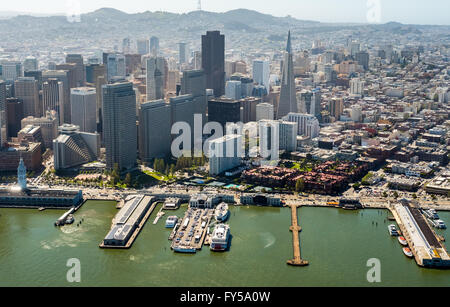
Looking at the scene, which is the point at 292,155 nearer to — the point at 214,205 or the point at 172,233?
the point at 214,205

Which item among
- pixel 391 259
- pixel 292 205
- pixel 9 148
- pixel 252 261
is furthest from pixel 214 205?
pixel 9 148

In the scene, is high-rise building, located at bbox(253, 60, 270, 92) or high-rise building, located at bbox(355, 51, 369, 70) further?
high-rise building, located at bbox(355, 51, 369, 70)

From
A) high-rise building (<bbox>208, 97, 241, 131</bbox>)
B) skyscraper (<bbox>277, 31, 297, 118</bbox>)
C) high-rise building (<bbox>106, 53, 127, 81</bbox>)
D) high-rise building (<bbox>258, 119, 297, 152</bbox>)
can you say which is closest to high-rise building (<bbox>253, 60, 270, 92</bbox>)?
high-rise building (<bbox>106, 53, 127, 81</bbox>)

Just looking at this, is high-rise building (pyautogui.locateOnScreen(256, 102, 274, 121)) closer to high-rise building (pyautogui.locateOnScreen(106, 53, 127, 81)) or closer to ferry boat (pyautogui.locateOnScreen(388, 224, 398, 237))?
high-rise building (pyautogui.locateOnScreen(106, 53, 127, 81))

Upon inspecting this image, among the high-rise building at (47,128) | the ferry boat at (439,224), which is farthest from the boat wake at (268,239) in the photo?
the high-rise building at (47,128)

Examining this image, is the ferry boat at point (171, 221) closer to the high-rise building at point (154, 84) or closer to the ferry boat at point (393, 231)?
the ferry boat at point (393, 231)

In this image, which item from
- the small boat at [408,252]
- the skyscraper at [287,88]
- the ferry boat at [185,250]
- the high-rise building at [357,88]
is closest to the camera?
the small boat at [408,252]
